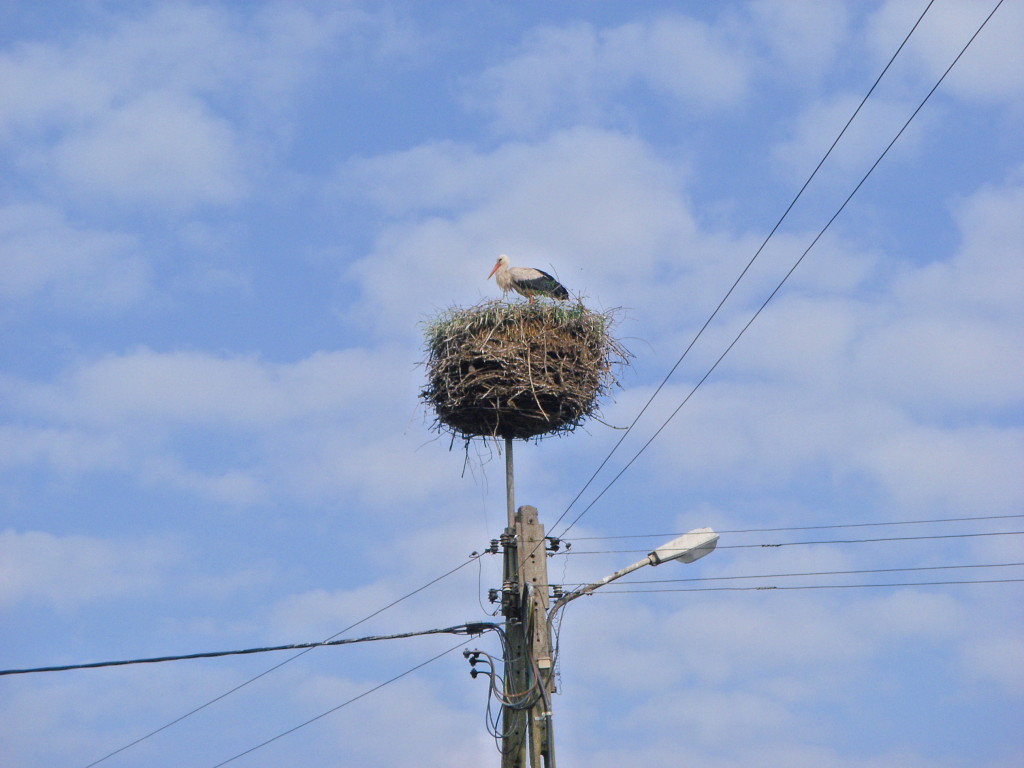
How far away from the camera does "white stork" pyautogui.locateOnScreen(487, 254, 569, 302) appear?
1131 cm

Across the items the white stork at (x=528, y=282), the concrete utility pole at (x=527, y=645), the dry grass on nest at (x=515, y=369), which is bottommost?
the concrete utility pole at (x=527, y=645)

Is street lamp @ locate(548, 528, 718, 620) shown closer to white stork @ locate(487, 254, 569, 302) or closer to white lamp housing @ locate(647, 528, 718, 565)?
white lamp housing @ locate(647, 528, 718, 565)

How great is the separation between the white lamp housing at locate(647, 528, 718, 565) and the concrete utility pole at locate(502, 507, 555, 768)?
2.60 ft

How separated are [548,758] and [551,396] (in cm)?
274

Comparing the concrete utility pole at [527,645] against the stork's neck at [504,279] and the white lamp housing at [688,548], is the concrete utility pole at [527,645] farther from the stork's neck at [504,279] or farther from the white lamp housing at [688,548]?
the stork's neck at [504,279]

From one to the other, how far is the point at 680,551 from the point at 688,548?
57 mm

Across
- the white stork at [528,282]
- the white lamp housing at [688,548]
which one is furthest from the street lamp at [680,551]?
the white stork at [528,282]

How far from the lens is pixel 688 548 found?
8.21m

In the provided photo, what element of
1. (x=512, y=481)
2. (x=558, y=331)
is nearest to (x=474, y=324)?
(x=558, y=331)

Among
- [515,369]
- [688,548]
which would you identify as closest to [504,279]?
[515,369]

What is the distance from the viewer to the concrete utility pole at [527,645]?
797 centimetres

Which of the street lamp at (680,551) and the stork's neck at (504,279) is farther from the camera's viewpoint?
the stork's neck at (504,279)

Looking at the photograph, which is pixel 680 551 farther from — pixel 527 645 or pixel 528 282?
pixel 528 282

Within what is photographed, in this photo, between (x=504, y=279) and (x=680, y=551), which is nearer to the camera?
(x=680, y=551)
